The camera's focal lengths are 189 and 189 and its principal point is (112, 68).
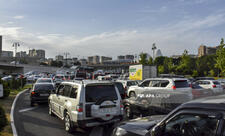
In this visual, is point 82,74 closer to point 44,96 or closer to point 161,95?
point 44,96

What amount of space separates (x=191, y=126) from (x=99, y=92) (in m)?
4.40

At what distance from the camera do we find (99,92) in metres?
6.75

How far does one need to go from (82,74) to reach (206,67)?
182 ft

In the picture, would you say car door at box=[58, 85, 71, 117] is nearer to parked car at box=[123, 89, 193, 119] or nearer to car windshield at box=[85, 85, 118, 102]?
car windshield at box=[85, 85, 118, 102]

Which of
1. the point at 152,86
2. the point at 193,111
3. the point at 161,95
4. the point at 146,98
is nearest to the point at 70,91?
the point at 146,98

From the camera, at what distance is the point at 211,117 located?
2.29 metres

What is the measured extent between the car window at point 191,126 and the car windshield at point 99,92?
3974 mm

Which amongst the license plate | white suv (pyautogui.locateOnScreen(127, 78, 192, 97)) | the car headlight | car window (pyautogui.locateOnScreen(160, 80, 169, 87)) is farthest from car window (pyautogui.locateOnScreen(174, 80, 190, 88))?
the car headlight

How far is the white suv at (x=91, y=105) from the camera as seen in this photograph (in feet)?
20.7

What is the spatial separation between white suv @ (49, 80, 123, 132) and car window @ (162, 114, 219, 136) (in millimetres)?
3849

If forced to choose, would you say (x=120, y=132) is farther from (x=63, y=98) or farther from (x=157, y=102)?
(x=63, y=98)

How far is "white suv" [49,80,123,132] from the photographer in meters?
6.30

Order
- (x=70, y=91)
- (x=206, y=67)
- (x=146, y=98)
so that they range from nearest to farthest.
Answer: (x=70, y=91) → (x=146, y=98) → (x=206, y=67)

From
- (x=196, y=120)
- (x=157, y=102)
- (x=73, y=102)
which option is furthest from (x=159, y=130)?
(x=157, y=102)
